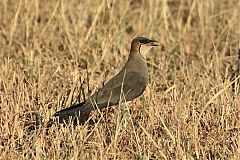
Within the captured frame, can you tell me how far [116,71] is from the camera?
21.7 ft

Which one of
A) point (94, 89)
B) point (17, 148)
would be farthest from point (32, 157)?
point (94, 89)

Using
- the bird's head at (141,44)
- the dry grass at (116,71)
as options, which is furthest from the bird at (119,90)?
the dry grass at (116,71)

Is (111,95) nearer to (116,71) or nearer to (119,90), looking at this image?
(119,90)

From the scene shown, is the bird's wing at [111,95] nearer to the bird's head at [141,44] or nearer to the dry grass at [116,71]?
the dry grass at [116,71]

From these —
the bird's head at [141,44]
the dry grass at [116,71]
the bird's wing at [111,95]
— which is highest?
the bird's head at [141,44]

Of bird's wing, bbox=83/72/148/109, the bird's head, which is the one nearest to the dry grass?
bird's wing, bbox=83/72/148/109

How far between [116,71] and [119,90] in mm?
1406

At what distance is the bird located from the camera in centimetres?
Answer: 489

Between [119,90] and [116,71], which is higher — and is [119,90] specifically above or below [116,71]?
above

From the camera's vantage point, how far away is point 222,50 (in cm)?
729

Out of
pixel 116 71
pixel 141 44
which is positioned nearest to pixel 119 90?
pixel 141 44

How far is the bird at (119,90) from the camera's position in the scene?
489 centimetres

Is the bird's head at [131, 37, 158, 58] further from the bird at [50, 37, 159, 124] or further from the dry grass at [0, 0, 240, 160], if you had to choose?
the dry grass at [0, 0, 240, 160]

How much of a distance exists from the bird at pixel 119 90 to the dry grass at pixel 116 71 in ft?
0.35
